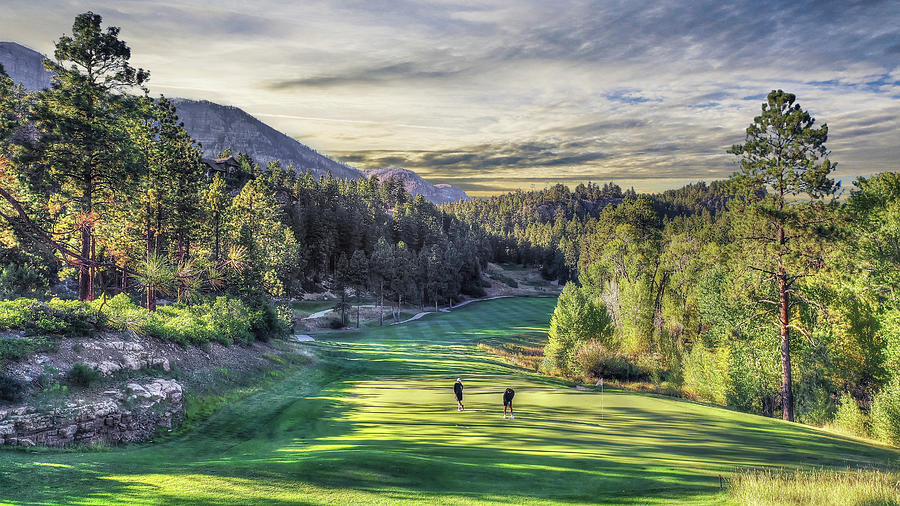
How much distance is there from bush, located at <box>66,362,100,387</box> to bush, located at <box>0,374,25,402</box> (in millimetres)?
1836

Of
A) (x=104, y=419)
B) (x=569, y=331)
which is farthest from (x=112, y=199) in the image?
(x=569, y=331)

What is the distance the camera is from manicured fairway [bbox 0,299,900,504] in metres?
10.3

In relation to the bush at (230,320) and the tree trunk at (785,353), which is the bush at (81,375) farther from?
the tree trunk at (785,353)

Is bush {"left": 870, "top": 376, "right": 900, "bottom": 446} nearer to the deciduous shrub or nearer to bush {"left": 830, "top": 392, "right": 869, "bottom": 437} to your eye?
bush {"left": 830, "top": 392, "right": 869, "bottom": 437}

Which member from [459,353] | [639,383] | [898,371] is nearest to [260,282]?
[459,353]

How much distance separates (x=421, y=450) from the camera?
1358 centimetres

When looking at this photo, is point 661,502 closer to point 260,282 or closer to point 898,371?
point 898,371

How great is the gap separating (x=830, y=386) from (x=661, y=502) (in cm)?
2998

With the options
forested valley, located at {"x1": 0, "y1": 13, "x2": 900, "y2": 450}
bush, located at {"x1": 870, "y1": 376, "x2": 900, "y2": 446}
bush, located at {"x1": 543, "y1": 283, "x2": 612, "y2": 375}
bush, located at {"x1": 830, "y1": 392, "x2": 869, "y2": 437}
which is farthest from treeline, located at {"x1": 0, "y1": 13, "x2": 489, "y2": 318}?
bush, located at {"x1": 830, "y1": 392, "x2": 869, "y2": 437}

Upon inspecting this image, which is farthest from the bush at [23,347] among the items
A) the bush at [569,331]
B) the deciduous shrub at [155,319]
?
the bush at [569,331]

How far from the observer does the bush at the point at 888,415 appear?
21.8 metres

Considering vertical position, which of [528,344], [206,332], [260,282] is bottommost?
[528,344]

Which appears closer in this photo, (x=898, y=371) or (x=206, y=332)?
(x=898, y=371)

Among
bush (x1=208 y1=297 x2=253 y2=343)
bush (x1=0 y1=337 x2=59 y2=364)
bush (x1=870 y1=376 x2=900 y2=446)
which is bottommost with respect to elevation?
bush (x1=870 y1=376 x2=900 y2=446)
